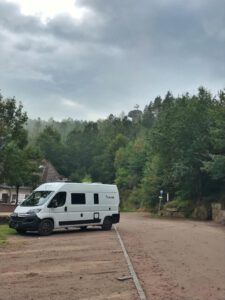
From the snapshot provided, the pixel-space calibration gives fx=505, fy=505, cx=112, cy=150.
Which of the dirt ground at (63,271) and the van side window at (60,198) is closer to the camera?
the dirt ground at (63,271)

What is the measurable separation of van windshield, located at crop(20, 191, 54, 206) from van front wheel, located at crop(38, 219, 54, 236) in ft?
3.14

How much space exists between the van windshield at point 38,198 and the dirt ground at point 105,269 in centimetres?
288

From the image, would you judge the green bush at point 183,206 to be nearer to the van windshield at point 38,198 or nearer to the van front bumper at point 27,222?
the van windshield at point 38,198

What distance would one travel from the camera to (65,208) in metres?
25.0

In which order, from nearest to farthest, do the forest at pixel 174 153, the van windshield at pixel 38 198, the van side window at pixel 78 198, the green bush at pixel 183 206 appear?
the van windshield at pixel 38 198, the van side window at pixel 78 198, the forest at pixel 174 153, the green bush at pixel 183 206

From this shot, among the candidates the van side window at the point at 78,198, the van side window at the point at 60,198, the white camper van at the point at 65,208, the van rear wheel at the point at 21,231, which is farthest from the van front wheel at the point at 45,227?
the van side window at the point at 78,198

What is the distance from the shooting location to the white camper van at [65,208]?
77.3 feet

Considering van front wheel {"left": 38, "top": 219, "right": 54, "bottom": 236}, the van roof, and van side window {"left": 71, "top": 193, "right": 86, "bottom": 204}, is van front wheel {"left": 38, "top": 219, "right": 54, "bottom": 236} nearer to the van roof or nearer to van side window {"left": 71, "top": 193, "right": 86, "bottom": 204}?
the van roof

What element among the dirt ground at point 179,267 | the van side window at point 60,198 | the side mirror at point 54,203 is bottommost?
the dirt ground at point 179,267

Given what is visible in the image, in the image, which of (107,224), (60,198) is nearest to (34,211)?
(60,198)

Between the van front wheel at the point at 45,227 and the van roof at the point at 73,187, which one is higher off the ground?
the van roof at the point at 73,187

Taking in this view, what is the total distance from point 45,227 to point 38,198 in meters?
1.69

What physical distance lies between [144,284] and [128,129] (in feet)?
413

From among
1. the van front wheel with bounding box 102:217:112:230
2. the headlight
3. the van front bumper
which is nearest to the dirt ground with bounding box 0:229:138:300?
the van front bumper
